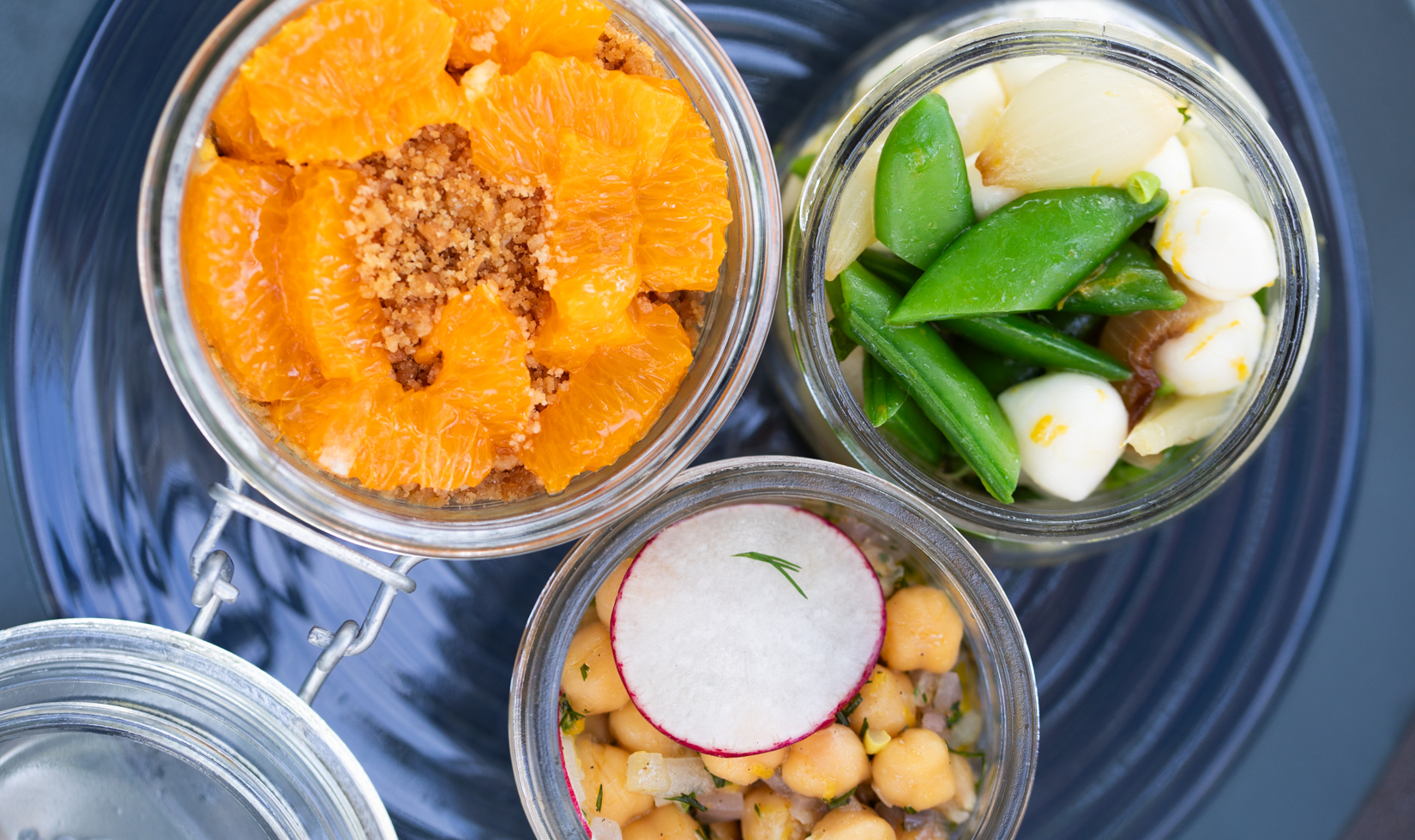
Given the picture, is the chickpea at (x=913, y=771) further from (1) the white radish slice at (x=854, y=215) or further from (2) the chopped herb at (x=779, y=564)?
(1) the white radish slice at (x=854, y=215)

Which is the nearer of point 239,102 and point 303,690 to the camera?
point 239,102

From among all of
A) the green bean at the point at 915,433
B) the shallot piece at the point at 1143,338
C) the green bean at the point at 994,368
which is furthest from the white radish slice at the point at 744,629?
the shallot piece at the point at 1143,338

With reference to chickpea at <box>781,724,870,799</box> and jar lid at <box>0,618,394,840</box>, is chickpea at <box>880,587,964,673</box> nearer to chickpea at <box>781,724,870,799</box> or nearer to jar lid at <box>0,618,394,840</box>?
chickpea at <box>781,724,870,799</box>

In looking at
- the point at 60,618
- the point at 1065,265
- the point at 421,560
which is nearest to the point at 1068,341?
the point at 1065,265

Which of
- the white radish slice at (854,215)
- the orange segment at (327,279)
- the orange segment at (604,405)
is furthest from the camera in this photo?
the white radish slice at (854,215)

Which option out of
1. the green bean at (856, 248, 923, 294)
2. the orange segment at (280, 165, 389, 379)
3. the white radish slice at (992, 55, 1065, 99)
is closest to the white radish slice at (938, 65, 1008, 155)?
the white radish slice at (992, 55, 1065, 99)

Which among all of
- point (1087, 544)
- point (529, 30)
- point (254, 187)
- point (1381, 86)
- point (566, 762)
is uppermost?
point (1381, 86)

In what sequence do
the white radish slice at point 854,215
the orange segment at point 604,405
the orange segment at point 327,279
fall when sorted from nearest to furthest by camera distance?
the orange segment at point 327,279, the orange segment at point 604,405, the white radish slice at point 854,215

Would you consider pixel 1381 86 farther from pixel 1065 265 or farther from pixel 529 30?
pixel 529 30
